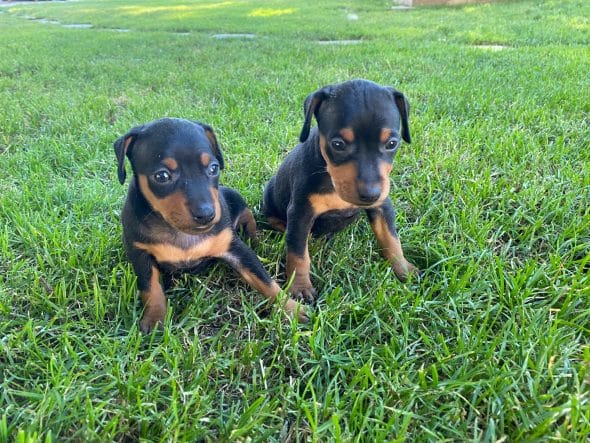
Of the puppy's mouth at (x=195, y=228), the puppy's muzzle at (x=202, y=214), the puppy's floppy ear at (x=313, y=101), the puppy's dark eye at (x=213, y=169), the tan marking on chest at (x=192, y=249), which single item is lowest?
the tan marking on chest at (x=192, y=249)

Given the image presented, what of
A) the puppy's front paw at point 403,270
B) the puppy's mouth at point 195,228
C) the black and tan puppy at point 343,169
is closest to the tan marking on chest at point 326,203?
the black and tan puppy at point 343,169

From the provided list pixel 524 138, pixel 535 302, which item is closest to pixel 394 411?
pixel 535 302

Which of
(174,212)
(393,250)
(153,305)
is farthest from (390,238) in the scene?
(153,305)

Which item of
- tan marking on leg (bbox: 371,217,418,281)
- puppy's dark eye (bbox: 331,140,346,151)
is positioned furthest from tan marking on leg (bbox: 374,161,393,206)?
tan marking on leg (bbox: 371,217,418,281)

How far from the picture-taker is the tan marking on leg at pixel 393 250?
3.02 m

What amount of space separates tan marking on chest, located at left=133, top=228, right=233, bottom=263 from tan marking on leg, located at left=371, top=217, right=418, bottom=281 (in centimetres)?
98

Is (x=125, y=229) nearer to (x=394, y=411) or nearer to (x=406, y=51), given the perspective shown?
(x=394, y=411)

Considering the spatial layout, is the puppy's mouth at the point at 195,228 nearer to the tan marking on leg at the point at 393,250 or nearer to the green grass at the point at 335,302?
the green grass at the point at 335,302

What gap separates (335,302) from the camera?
108 inches

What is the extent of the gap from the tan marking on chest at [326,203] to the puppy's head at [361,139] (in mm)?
190

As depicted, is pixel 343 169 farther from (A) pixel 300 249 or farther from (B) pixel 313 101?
(A) pixel 300 249

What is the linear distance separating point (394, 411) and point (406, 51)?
8.49 metres

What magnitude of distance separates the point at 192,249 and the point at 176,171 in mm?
498

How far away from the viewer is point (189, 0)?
97.0 ft
